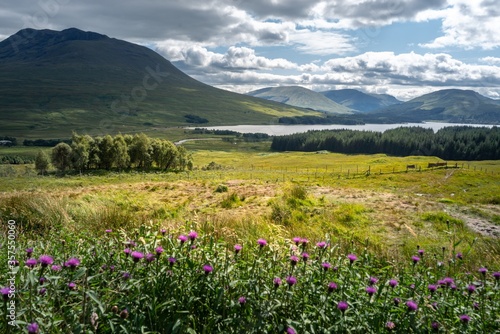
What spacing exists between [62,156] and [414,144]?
154 meters

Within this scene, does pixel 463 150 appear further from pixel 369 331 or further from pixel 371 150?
pixel 369 331

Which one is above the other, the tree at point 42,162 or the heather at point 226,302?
the heather at point 226,302

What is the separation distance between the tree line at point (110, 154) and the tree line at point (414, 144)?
126087 mm

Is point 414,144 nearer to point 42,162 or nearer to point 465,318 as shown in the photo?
point 42,162

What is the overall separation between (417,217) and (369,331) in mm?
20451

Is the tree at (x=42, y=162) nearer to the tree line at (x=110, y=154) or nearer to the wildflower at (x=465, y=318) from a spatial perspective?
the tree line at (x=110, y=154)

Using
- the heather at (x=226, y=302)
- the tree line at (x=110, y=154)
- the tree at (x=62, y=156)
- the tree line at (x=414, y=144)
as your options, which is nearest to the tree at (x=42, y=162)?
the tree line at (x=110, y=154)

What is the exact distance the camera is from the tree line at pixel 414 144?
14650cm

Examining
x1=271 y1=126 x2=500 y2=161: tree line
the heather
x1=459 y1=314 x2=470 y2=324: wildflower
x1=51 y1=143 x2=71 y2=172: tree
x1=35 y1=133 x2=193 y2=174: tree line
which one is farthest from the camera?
x1=271 y1=126 x2=500 y2=161: tree line

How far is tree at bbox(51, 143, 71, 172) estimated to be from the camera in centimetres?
6938

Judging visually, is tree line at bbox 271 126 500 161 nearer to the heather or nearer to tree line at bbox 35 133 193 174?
tree line at bbox 35 133 193 174

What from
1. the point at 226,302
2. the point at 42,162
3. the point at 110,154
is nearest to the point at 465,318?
the point at 226,302

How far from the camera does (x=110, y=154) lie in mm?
68750

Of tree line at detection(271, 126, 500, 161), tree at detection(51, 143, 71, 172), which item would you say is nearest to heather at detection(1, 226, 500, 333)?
tree at detection(51, 143, 71, 172)
